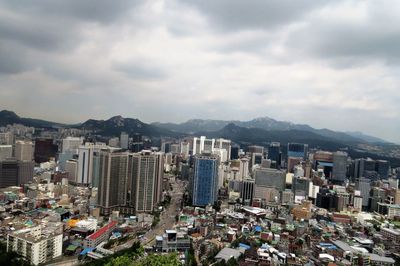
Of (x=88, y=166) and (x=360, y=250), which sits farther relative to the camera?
(x=88, y=166)

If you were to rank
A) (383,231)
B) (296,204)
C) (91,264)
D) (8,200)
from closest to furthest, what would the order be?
(91,264) → (383,231) → (8,200) → (296,204)

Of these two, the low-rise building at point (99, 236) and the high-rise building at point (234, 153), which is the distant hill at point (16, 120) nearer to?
the low-rise building at point (99, 236)

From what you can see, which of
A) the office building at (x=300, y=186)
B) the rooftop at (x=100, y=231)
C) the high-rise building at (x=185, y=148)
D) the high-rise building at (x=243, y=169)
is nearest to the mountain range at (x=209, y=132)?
the high-rise building at (x=185, y=148)

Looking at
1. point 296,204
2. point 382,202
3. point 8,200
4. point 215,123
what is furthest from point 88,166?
point 215,123

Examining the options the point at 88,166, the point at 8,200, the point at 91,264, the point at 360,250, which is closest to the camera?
the point at 91,264

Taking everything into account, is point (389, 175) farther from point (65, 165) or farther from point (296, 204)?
point (65, 165)

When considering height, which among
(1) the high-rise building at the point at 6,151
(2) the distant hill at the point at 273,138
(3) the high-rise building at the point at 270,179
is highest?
(2) the distant hill at the point at 273,138

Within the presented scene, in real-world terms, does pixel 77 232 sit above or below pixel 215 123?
below
